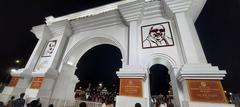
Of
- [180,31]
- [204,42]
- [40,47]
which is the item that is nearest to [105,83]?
[40,47]

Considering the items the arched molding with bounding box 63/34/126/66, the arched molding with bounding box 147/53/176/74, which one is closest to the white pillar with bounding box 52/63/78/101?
the arched molding with bounding box 63/34/126/66

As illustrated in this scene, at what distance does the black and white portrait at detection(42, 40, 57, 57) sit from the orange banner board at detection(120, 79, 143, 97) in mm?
6473

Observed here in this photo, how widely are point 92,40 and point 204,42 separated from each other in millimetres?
9173

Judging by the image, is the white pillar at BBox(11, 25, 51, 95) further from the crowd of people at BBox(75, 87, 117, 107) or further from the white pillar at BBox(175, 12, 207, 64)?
the white pillar at BBox(175, 12, 207, 64)

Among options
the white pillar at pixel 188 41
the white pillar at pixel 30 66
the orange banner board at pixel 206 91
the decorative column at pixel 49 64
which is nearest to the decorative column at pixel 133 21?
the white pillar at pixel 188 41

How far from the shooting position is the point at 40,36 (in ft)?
32.7

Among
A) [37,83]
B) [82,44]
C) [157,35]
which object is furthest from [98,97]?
[157,35]

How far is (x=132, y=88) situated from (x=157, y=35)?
3.35 meters

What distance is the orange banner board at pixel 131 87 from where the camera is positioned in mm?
5262

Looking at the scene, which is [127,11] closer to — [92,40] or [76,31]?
[92,40]

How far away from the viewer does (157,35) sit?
6793 millimetres

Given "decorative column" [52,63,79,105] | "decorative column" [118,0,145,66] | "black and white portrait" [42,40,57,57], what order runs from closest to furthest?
"decorative column" [118,0,145,66]
"decorative column" [52,63,79,105]
"black and white portrait" [42,40,57,57]

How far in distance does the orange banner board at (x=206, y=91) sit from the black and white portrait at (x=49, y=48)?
29.9ft

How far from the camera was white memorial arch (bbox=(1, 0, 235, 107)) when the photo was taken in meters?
5.12
